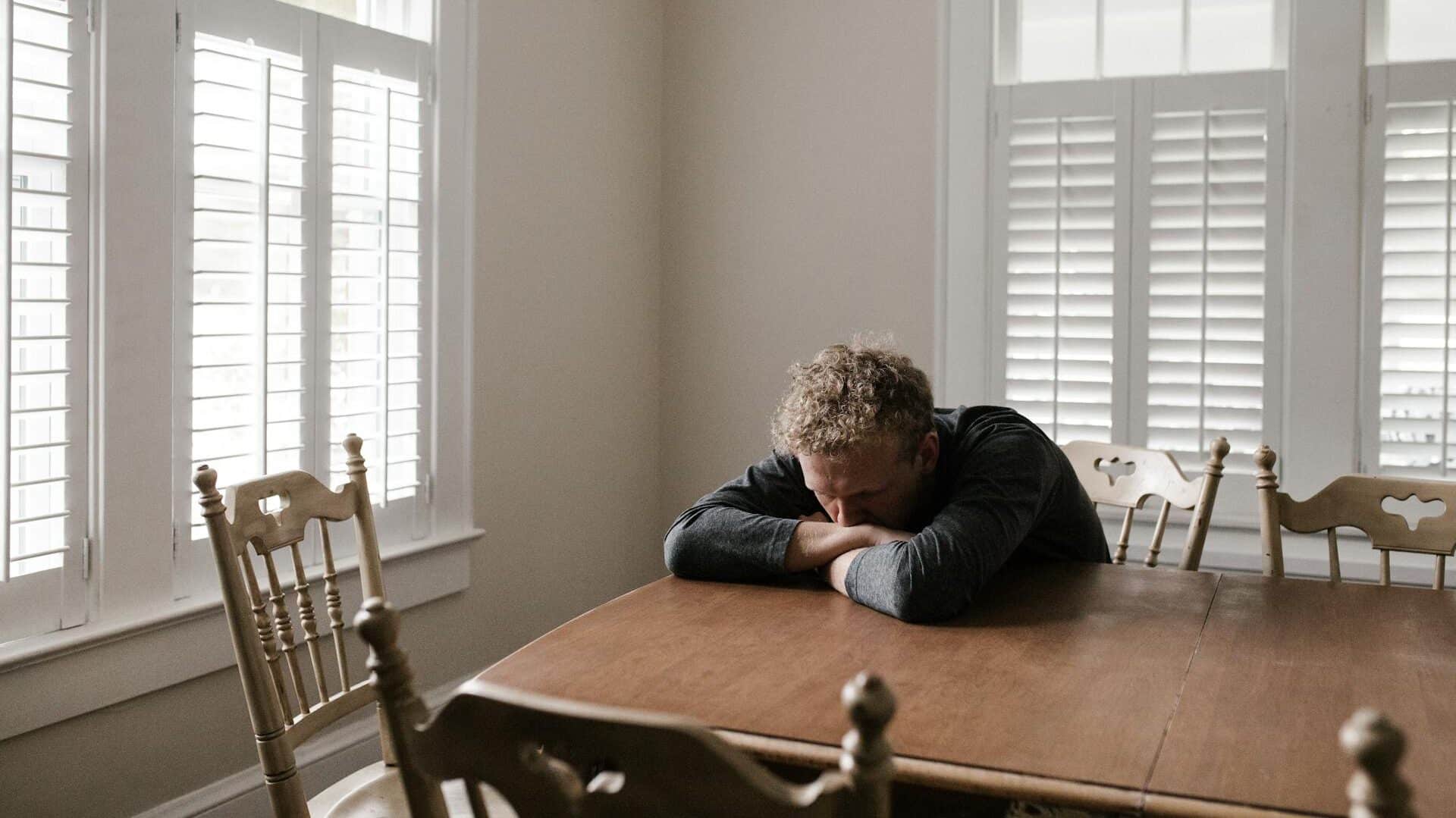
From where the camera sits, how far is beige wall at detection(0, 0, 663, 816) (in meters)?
3.12

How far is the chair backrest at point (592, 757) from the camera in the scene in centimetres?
87

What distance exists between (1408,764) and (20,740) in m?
2.06

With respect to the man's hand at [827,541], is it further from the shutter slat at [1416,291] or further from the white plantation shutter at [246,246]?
the shutter slat at [1416,291]

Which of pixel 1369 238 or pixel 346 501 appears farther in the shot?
pixel 1369 238

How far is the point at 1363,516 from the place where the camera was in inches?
85.8

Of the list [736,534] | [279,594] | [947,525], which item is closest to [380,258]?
[279,594]

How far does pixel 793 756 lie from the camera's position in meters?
1.26

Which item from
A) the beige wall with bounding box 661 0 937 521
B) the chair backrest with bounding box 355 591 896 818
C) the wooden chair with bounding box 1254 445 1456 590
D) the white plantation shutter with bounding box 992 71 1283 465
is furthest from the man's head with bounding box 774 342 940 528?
the beige wall with bounding box 661 0 937 521

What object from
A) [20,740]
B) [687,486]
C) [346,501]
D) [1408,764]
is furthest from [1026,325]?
[20,740]

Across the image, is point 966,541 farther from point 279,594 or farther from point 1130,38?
point 1130,38

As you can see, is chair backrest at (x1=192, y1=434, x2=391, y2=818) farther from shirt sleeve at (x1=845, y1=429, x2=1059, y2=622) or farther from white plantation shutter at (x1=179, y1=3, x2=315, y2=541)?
shirt sleeve at (x1=845, y1=429, x2=1059, y2=622)

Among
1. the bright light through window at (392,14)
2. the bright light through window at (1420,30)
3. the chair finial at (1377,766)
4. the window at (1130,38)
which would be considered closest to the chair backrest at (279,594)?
the bright light through window at (392,14)

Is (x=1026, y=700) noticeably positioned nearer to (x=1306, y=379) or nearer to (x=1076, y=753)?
(x=1076, y=753)

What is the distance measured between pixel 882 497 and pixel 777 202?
1.94 m
